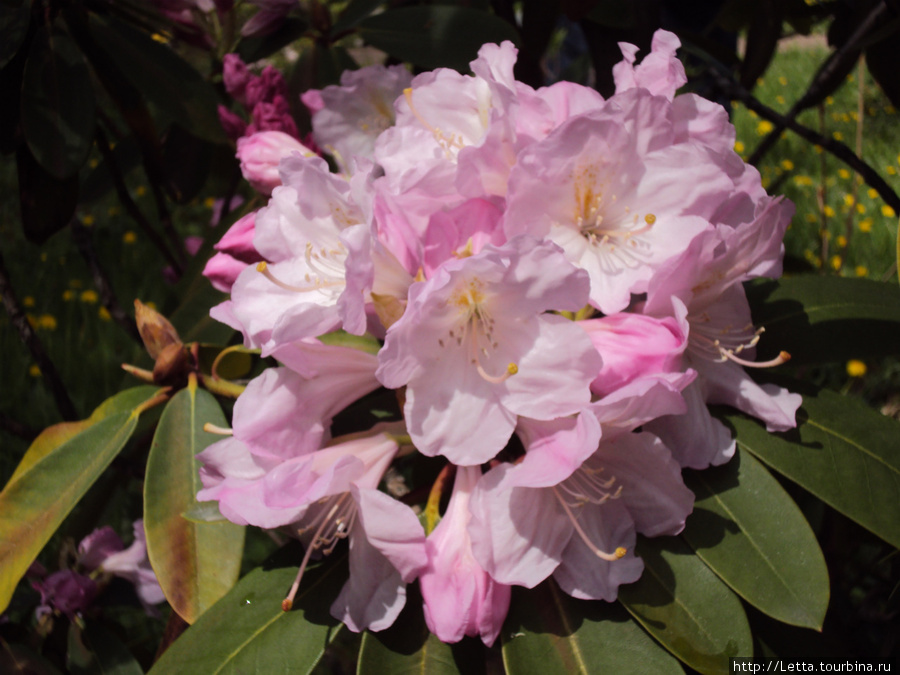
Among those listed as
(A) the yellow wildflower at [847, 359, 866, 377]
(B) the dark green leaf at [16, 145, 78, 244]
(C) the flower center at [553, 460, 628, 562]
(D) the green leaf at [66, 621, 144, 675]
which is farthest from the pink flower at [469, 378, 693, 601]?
(A) the yellow wildflower at [847, 359, 866, 377]

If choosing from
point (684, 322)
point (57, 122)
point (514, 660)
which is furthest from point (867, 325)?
point (57, 122)

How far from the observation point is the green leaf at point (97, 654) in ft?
3.53

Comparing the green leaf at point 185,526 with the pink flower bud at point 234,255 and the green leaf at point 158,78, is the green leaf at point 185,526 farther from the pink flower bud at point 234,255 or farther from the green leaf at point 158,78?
the green leaf at point 158,78

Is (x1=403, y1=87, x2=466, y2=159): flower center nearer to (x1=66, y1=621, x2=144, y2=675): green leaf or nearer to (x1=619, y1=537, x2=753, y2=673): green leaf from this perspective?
(x1=619, y1=537, x2=753, y2=673): green leaf

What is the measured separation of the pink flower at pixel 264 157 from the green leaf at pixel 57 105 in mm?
331

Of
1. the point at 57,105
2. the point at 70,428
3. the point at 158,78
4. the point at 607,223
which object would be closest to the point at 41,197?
the point at 57,105

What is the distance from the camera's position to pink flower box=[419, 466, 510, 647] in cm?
61

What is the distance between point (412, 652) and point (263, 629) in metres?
0.14

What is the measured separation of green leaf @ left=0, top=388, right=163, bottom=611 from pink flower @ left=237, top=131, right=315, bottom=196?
11.1 inches

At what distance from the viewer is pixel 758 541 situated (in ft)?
2.25

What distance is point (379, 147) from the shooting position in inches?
28.7

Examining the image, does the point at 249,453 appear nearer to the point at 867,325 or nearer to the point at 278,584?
the point at 278,584

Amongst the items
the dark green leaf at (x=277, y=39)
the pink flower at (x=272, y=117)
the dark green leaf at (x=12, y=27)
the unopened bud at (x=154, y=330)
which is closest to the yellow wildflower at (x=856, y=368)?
the dark green leaf at (x=277, y=39)

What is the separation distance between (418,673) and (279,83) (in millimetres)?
694
